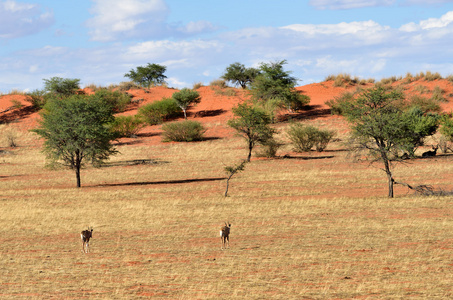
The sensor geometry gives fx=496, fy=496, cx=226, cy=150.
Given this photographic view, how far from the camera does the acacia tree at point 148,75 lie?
10262 centimetres

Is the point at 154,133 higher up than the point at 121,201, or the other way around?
the point at 154,133

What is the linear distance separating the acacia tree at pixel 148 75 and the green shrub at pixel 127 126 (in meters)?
32.7

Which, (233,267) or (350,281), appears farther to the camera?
(233,267)

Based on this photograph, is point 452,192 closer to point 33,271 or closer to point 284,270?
point 284,270

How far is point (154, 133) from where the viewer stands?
230ft

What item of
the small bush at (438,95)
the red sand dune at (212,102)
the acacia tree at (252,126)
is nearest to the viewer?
the acacia tree at (252,126)

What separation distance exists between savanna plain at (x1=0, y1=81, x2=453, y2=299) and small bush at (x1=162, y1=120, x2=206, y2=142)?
74.5ft

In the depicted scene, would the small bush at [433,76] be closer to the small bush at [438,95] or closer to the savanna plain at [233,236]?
the small bush at [438,95]

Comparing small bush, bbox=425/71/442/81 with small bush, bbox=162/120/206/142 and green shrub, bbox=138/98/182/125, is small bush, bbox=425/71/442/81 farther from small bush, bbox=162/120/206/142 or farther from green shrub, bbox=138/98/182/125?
small bush, bbox=162/120/206/142

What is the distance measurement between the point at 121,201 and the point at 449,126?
3494 cm

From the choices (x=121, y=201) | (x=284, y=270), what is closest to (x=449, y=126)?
(x=121, y=201)

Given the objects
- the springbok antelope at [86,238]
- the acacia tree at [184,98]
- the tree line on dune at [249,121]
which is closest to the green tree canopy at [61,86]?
the tree line on dune at [249,121]

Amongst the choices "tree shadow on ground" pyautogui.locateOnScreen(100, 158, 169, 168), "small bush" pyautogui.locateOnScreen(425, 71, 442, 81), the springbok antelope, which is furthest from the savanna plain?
"small bush" pyautogui.locateOnScreen(425, 71, 442, 81)

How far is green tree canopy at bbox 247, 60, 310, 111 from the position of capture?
7200 cm
